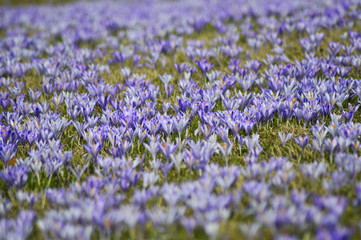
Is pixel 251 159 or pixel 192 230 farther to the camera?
pixel 251 159

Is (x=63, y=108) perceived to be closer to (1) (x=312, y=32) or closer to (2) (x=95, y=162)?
(2) (x=95, y=162)

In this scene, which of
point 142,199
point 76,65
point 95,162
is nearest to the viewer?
point 142,199

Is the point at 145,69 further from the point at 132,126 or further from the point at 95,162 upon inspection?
A: the point at 95,162

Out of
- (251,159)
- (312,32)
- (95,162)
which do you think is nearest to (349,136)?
(251,159)

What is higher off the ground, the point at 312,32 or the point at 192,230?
the point at 312,32

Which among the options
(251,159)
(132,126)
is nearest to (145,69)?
(132,126)

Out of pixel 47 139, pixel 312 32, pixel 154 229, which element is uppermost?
pixel 312 32

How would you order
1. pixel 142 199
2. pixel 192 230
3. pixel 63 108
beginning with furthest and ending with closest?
pixel 63 108 < pixel 142 199 < pixel 192 230
